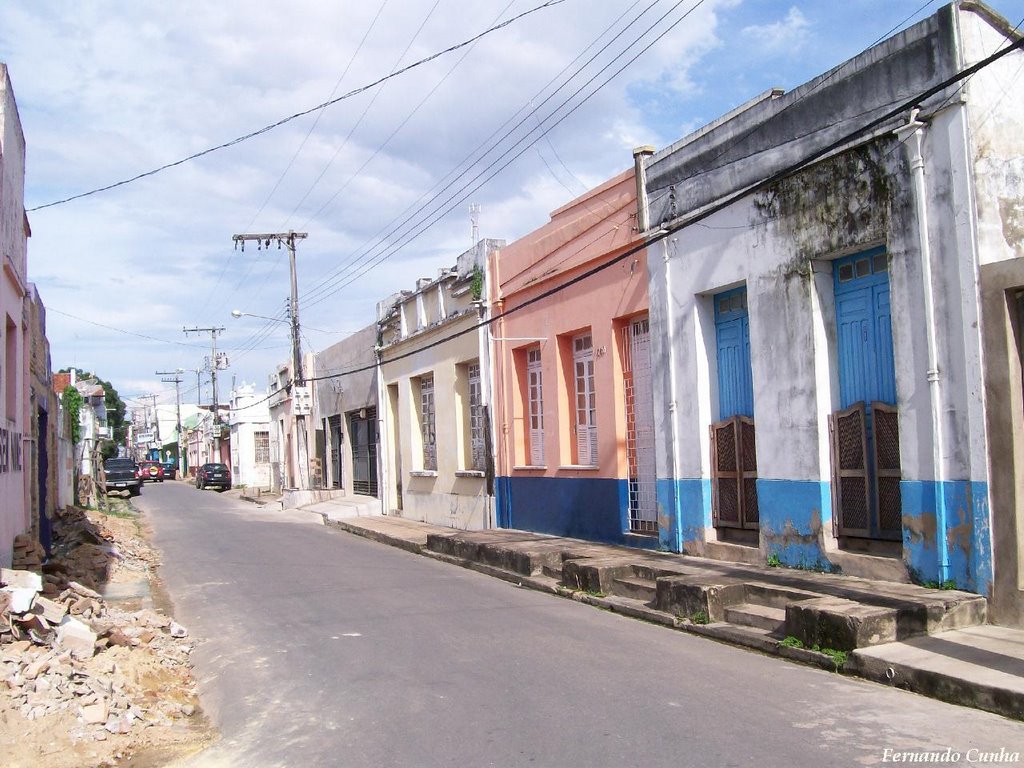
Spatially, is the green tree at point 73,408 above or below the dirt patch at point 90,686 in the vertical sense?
above

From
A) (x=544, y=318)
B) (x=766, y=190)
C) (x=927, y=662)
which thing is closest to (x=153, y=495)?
(x=544, y=318)

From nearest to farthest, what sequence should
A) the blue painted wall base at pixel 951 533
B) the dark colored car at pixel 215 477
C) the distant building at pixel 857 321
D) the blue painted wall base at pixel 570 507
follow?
the blue painted wall base at pixel 951 533 < the distant building at pixel 857 321 < the blue painted wall base at pixel 570 507 < the dark colored car at pixel 215 477

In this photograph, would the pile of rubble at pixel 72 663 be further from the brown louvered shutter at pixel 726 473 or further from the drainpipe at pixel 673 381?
the brown louvered shutter at pixel 726 473

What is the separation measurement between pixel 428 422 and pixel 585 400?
810cm

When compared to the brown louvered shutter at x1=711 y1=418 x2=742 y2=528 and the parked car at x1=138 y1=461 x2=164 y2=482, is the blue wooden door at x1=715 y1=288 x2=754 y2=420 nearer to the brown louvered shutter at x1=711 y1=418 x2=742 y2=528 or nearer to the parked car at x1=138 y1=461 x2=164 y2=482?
the brown louvered shutter at x1=711 y1=418 x2=742 y2=528

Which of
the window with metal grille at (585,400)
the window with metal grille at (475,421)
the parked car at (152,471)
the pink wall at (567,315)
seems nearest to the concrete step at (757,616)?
the pink wall at (567,315)

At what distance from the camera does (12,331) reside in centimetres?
1195

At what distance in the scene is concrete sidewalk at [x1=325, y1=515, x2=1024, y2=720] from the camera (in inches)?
262

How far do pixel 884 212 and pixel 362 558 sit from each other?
34.3 feet

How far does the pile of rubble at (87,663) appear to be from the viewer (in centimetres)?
616

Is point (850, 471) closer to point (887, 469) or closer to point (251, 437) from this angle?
point (887, 469)

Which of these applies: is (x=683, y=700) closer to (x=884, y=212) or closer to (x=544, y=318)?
(x=884, y=212)

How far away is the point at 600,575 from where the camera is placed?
11133mm

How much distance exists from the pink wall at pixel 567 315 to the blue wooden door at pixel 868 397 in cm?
376
